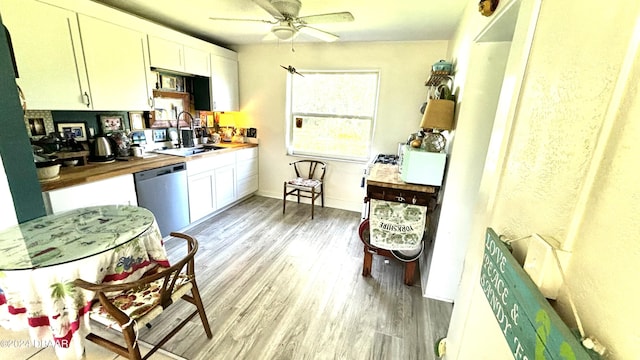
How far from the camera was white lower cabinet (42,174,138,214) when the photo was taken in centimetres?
189

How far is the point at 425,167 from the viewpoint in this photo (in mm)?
2020

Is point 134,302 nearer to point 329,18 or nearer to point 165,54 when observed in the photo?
point 329,18

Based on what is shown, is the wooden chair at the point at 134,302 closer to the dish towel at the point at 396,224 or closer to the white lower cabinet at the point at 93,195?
the white lower cabinet at the point at 93,195

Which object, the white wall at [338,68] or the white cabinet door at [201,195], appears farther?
the white wall at [338,68]

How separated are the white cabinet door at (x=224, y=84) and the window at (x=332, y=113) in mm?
847

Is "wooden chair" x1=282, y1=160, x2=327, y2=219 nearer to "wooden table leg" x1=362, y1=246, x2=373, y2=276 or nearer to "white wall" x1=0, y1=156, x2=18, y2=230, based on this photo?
"wooden table leg" x1=362, y1=246, x2=373, y2=276

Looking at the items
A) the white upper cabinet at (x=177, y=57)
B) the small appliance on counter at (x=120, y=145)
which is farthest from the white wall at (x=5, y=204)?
the white upper cabinet at (x=177, y=57)

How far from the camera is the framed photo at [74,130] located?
7.92ft

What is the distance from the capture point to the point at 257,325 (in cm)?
185

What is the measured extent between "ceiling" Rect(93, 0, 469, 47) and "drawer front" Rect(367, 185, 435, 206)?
5.10 ft

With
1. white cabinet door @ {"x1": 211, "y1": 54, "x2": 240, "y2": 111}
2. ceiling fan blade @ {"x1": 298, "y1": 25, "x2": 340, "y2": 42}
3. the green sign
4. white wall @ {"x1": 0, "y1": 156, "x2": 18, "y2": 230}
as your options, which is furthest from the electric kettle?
the green sign

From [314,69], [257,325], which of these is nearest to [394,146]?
[314,69]

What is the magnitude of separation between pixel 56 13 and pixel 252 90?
228 centimetres

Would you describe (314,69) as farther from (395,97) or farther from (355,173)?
(355,173)
